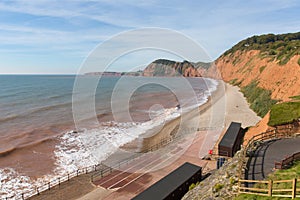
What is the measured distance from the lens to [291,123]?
2016cm

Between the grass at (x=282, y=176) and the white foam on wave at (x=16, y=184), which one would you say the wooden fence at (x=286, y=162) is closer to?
the grass at (x=282, y=176)

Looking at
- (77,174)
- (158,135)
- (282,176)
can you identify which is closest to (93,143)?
(158,135)

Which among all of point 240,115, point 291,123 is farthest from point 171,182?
point 240,115

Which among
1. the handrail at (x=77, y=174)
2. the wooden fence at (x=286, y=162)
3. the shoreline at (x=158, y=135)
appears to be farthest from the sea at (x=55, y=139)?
the wooden fence at (x=286, y=162)

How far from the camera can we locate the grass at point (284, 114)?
20.3 m

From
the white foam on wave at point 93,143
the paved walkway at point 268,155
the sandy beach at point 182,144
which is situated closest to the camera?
the paved walkway at point 268,155

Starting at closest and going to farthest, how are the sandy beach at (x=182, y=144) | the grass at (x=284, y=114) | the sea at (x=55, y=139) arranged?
the sandy beach at (x=182, y=144), the sea at (x=55, y=139), the grass at (x=284, y=114)

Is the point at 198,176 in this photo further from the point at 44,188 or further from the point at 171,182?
the point at 44,188

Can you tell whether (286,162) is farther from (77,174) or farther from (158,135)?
(158,135)

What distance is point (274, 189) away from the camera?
8594mm

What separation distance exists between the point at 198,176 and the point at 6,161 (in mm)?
19122

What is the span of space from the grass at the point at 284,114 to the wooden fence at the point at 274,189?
12733 millimetres

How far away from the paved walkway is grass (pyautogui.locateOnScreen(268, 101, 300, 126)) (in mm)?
3912

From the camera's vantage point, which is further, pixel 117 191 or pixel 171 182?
pixel 117 191
